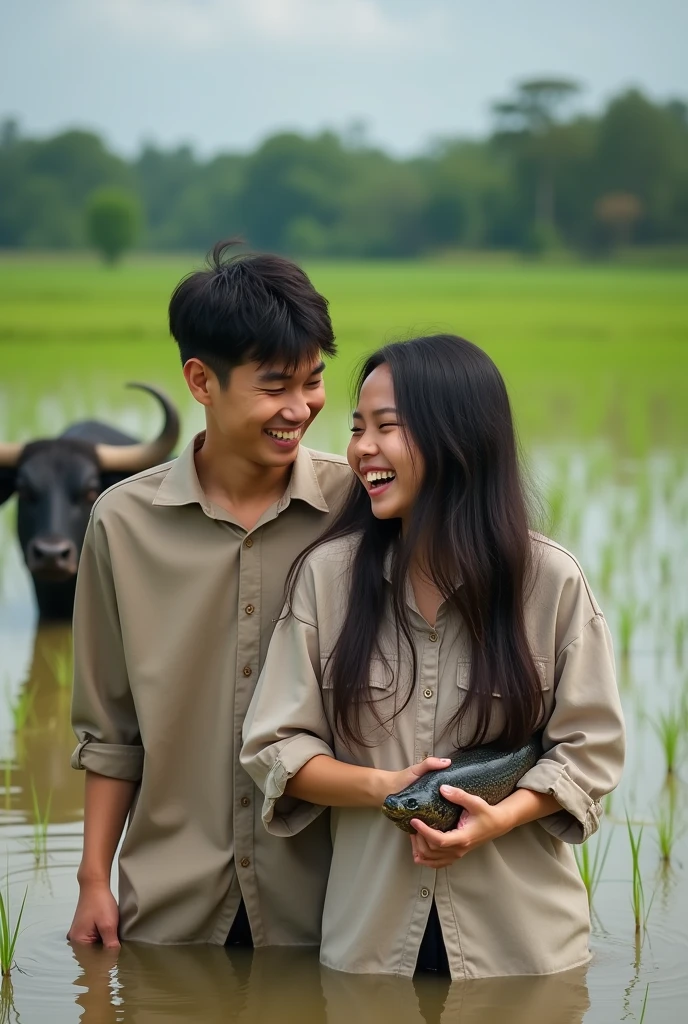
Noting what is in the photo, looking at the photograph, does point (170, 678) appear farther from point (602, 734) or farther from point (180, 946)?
point (602, 734)

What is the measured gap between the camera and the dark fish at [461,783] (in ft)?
6.83

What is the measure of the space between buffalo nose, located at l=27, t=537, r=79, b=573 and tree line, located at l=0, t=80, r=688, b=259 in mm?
22898

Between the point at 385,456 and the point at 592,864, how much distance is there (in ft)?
4.17

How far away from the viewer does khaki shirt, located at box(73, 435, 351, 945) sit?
8.10 ft

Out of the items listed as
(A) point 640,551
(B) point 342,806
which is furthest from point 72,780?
(A) point 640,551

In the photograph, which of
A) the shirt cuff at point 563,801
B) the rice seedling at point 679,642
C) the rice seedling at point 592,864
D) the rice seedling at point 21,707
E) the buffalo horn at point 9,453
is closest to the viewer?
the shirt cuff at point 563,801

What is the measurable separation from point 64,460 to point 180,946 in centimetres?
345

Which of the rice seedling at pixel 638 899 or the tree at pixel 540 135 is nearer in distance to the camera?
the rice seedling at pixel 638 899

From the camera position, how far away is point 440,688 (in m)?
2.30

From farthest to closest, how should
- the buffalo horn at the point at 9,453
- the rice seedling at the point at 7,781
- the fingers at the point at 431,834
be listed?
1. the buffalo horn at the point at 9,453
2. the rice seedling at the point at 7,781
3. the fingers at the point at 431,834

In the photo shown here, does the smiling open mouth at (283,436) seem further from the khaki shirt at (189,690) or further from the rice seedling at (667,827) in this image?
the rice seedling at (667,827)

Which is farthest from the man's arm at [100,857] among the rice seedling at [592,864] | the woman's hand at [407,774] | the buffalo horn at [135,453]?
the buffalo horn at [135,453]

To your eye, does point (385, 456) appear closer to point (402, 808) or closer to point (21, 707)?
point (402, 808)

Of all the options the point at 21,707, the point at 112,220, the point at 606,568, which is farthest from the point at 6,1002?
the point at 112,220
